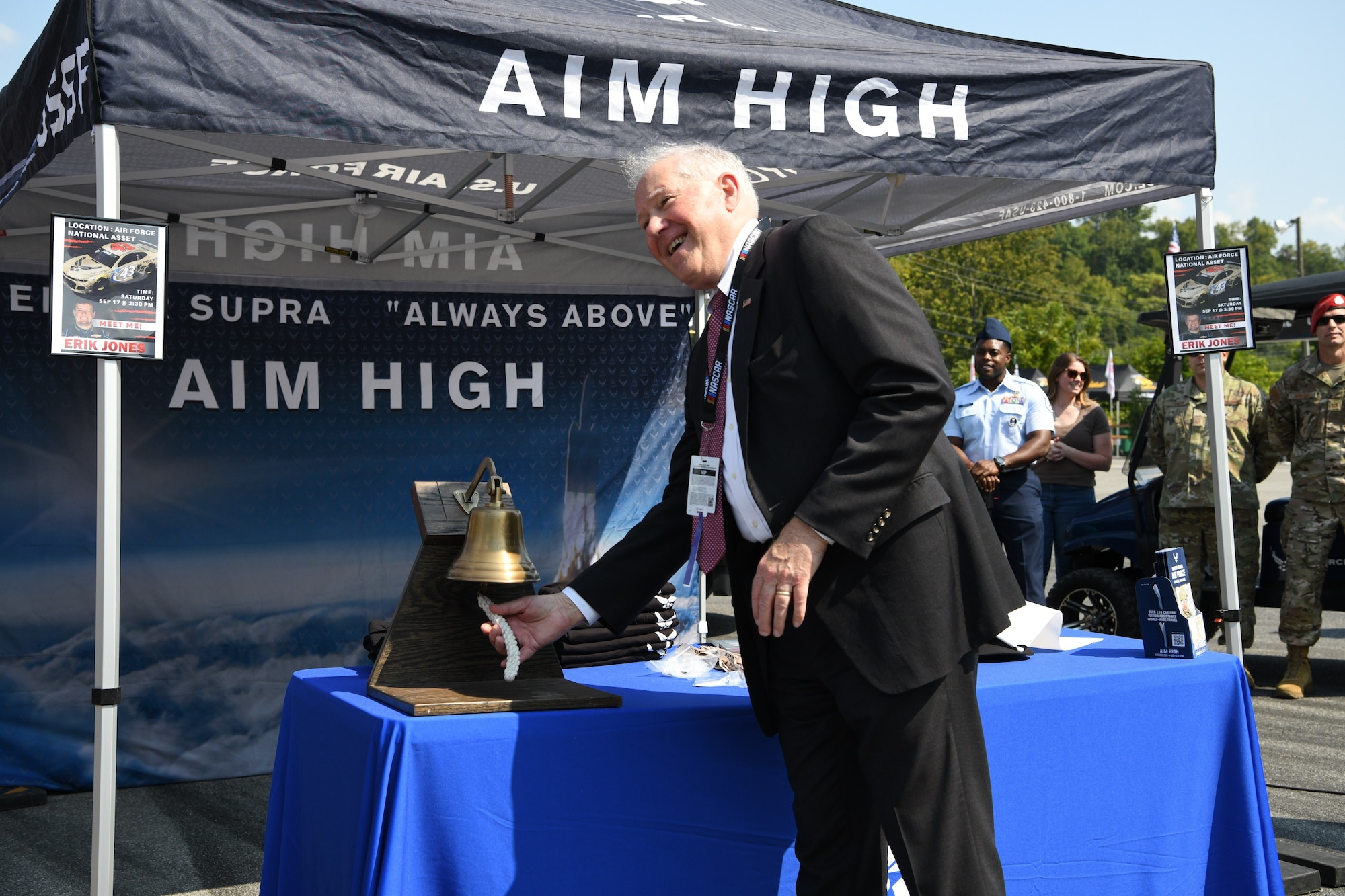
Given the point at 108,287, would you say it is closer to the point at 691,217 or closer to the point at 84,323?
the point at 84,323

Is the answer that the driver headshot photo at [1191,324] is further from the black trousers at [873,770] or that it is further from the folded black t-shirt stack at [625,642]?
the black trousers at [873,770]

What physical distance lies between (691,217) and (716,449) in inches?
16.3

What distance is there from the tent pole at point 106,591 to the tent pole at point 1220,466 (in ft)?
10.3

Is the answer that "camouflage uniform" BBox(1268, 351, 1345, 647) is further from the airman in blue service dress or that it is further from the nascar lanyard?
the nascar lanyard

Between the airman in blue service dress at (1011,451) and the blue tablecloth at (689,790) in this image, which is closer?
the blue tablecloth at (689,790)

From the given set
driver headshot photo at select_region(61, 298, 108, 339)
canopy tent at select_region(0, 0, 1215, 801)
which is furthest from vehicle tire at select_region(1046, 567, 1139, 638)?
driver headshot photo at select_region(61, 298, 108, 339)

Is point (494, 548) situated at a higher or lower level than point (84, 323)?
lower

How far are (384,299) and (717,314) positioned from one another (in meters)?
3.47

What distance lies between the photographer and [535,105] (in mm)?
2881

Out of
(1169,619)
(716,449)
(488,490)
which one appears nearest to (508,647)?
(488,490)

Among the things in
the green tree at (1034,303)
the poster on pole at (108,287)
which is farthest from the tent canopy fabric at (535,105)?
the green tree at (1034,303)

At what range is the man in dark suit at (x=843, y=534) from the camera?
1834 millimetres

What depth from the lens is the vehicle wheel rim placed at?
20.1 feet

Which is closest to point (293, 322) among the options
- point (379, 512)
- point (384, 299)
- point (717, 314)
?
point (384, 299)
